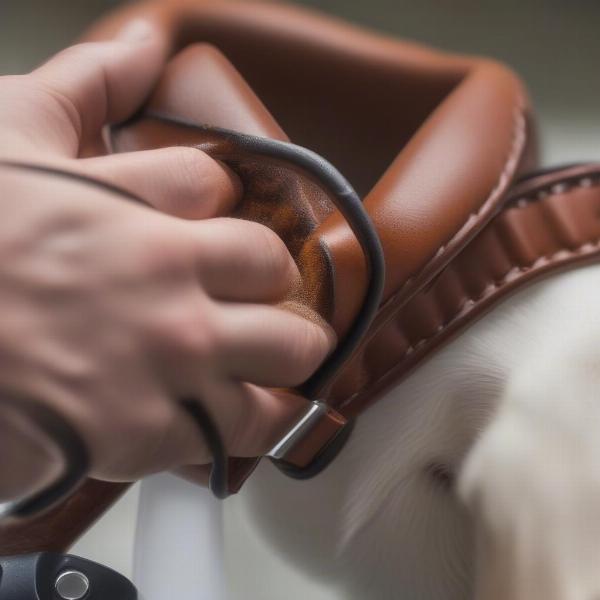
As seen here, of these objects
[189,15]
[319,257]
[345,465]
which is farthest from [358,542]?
[189,15]

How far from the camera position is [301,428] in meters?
0.27

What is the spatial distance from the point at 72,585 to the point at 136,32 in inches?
9.5

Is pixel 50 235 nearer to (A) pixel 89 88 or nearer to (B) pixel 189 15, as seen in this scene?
(A) pixel 89 88

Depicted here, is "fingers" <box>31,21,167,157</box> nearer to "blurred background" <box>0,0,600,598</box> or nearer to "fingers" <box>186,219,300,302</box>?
"fingers" <box>186,219,300,302</box>

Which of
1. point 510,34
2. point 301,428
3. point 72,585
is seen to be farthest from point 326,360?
point 510,34

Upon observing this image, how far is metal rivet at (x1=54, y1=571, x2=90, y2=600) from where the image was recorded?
0.92 feet

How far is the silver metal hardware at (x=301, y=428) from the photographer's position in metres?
0.27

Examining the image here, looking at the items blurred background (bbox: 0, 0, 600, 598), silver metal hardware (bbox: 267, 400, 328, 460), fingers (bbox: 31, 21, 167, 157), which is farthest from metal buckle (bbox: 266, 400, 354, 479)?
blurred background (bbox: 0, 0, 600, 598)

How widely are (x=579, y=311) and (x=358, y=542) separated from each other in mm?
137

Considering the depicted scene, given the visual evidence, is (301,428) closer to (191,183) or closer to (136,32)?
(191,183)

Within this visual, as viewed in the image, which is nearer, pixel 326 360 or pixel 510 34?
pixel 326 360

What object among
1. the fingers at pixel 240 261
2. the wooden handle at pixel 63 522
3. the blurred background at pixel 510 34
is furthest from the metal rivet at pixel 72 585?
the blurred background at pixel 510 34

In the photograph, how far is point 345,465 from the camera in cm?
33

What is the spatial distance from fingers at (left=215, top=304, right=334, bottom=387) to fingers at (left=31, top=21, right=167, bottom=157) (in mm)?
85
